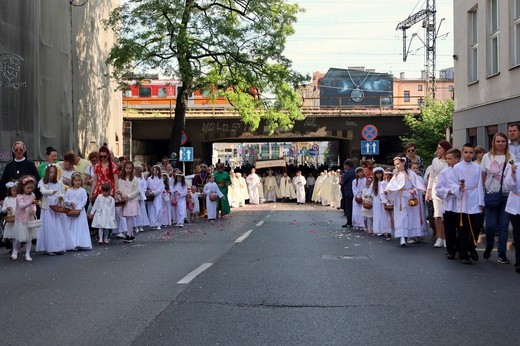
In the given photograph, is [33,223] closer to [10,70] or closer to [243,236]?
[243,236]

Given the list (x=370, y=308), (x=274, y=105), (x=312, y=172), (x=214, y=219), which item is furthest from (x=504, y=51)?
(x=312, y=172)

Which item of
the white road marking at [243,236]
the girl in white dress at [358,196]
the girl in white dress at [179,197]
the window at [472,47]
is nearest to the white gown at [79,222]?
the white road marking at [243,236]

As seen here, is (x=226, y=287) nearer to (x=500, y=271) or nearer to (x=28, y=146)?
(x=500, y=271)

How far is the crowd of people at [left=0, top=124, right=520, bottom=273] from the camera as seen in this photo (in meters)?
11.3

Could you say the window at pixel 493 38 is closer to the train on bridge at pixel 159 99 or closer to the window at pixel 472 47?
the window at pixel 472 47

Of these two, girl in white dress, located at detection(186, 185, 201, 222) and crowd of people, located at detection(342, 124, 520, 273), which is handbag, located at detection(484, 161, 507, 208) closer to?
crowd of people, located at detection(342, 124, 520, 273)

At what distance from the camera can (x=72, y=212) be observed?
1380 cm

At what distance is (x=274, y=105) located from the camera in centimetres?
3281

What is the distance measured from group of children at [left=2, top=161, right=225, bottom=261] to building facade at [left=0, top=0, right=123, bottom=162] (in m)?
3.55

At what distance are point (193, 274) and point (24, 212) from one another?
13.5ft

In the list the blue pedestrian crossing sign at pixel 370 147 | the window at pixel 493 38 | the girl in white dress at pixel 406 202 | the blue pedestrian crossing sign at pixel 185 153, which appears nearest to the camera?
the girl in white dress at pixel 406 202

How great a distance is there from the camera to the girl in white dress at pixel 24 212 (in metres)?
12.5

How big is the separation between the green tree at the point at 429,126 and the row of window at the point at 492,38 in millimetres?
18313

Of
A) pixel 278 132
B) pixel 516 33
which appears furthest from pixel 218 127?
pixel 516 33
